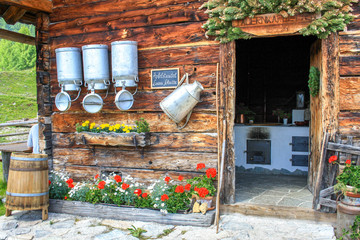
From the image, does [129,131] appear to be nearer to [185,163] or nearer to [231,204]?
[185,163]

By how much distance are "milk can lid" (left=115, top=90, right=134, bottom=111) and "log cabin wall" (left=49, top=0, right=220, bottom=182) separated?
17 cm

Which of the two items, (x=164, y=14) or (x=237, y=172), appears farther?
(x=237, y=172)

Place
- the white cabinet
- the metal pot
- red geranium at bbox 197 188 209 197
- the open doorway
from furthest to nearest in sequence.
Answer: the white cabinet < the open doorway < the metal pot < red geranium at bbox 197 188 209 197

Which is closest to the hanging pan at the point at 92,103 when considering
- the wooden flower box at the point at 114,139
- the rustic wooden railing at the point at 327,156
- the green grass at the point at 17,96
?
the wooden flower box at the point at 114,139

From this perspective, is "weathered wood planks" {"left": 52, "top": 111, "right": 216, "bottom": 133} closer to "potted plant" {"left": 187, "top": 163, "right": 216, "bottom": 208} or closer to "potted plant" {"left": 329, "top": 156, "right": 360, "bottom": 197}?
"potted plant" {"left": 187, "top": 163, "right": 216, "bottom": 208}

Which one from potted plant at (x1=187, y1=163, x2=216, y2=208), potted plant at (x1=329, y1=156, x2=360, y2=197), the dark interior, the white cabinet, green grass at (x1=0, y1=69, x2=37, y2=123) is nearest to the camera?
potted plant at (x1=329, y1=156, x2=360, y2=197)

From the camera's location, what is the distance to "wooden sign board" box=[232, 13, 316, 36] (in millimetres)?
4781

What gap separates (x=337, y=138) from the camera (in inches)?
187

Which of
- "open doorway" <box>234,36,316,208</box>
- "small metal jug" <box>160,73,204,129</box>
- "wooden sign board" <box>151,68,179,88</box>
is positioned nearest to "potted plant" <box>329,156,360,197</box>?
"open doorway" <box>234,36,316,208</box>

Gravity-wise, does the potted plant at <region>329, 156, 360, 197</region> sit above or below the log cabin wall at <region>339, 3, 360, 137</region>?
below

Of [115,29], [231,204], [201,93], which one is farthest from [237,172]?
[115,29]

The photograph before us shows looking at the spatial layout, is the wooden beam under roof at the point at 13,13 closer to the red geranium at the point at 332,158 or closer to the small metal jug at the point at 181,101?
the small metal jug at the point at 181,101

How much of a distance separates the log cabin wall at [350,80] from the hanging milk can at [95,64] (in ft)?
11.8

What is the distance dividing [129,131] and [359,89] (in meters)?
3.45
